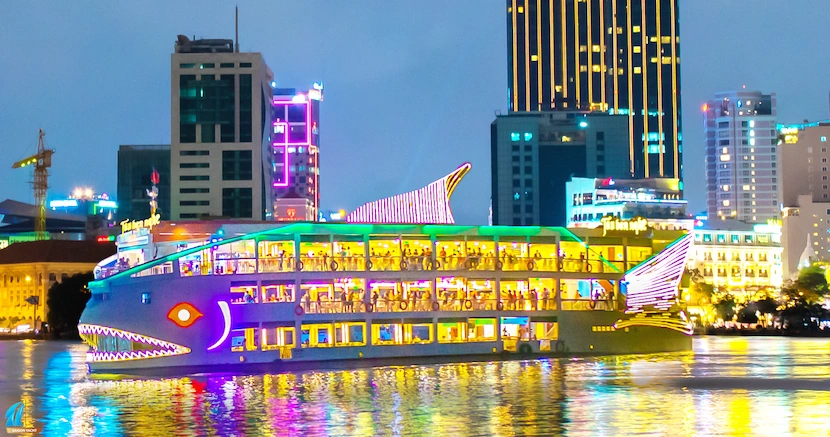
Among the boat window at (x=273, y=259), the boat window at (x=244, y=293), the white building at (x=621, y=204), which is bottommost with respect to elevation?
the boat window at (x=244, y=293)

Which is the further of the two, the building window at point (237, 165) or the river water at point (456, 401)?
the building window at point (237, 165)

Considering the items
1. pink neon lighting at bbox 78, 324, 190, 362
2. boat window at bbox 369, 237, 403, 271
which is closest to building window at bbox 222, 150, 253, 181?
boat window at bbox 369, 237, 403, 271

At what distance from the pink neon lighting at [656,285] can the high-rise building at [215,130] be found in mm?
111213

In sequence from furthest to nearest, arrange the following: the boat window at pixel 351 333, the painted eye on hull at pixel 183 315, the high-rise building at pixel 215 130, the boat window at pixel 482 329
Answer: the high-rise building at pixel 215 130
the boat window at pixel 482 329
the boat window at pixel 351 333
the painted eye on hull at pixel 183 315

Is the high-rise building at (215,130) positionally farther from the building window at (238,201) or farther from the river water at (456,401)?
the river water at (456,401)

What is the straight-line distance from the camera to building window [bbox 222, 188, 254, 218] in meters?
166

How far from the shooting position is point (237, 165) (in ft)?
548

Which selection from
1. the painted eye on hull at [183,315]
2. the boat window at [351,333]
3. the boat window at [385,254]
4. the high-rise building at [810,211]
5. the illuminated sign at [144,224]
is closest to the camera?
the painted eye on hull at [183,315]

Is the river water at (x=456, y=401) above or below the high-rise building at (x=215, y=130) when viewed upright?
below

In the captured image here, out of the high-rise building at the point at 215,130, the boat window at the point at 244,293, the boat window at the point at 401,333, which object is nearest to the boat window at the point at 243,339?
the boat window at the point at 244,293

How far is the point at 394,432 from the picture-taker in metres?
30.6

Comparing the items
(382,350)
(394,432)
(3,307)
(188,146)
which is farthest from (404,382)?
(188,146)

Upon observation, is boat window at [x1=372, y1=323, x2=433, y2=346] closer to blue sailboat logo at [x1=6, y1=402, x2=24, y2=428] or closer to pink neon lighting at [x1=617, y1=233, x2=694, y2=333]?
pink neon lighting at [x1=617, y1=233, x2=694, y2=333]

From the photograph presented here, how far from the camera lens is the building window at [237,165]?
Result: 167 metres
